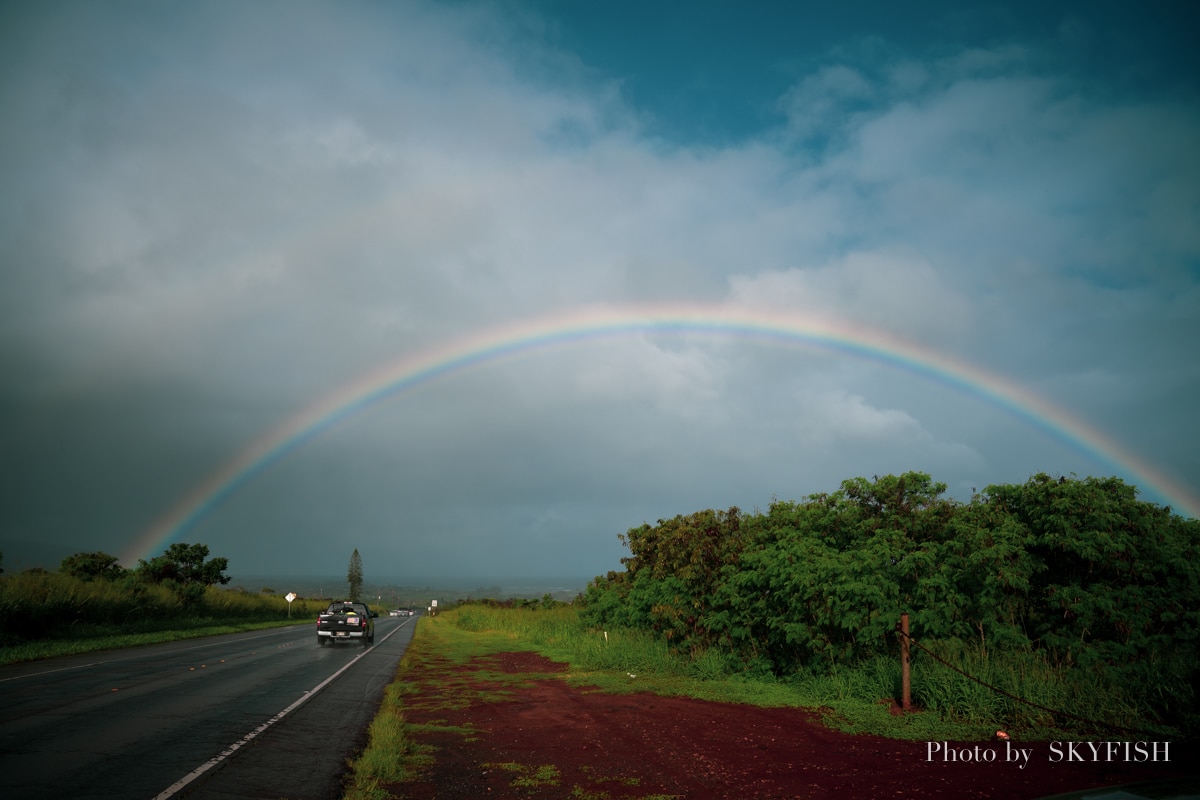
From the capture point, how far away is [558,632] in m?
29.1

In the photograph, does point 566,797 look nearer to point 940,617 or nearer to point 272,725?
point 272,725

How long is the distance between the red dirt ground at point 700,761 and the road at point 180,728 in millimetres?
1458

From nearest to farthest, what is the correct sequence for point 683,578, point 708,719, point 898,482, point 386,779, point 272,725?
point 386,779
point 272,725
point 708,719
point 898,482
point 683,578

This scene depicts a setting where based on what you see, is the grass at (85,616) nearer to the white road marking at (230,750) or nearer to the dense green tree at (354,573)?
the white road marking at (230,750)

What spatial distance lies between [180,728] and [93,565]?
44781mm

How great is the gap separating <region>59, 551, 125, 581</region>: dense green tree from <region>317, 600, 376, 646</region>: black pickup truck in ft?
74.1

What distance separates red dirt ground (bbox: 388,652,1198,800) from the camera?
7863mm

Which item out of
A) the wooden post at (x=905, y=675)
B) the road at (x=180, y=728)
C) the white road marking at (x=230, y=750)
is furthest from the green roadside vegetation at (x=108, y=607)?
the wooden post at (x=905, y=675)

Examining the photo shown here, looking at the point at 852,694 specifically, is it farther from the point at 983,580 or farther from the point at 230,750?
the point at 230,750

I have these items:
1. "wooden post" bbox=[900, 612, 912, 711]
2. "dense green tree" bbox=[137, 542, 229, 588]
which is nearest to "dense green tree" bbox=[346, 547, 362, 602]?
"dense green tree" bbox=[137, 542, 229, 588]

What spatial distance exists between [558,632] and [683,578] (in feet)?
39.9

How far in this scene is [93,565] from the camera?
152 feet

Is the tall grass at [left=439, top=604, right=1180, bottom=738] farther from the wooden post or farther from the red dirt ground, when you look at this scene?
the red dirt ground

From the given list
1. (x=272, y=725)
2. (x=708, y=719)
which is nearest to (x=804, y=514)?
(x=708, y=719)
